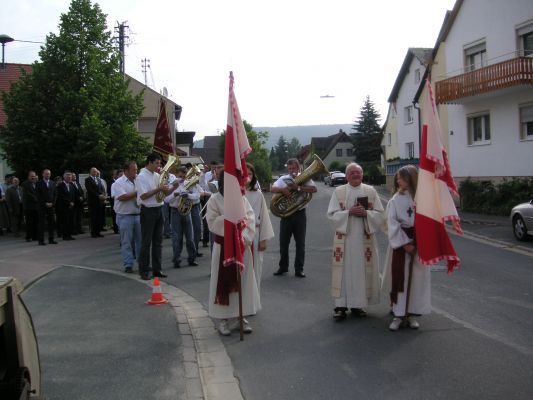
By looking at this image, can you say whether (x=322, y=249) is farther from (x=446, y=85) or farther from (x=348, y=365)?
(x=446, y=85)

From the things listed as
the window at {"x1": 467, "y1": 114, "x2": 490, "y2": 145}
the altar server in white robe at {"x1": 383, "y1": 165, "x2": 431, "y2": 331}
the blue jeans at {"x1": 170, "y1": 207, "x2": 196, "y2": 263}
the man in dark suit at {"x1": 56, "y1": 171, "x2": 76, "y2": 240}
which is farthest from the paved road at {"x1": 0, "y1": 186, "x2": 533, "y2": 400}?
the window at {"x1": 467, "y1": 114, "x2": 490, "y2": 145}

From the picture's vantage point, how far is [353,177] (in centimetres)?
683

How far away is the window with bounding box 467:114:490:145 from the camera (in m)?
27.9

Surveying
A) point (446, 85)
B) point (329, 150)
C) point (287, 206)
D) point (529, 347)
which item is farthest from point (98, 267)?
point (329, 150)

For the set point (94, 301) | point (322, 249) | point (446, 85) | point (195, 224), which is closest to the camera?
point (94, 301)

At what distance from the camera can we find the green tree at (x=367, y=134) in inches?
3063

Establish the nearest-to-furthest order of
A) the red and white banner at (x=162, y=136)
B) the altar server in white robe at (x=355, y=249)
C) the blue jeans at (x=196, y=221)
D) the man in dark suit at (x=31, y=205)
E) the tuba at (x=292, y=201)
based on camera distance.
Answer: the altar server in white robe at (x=355, y=249)
the tuba at (x=292, y=201)
the blue jeans at (x=196, y=221)
the man in dark suit at (x=31, y=205)
the red and white banner at (x=162, y=136)

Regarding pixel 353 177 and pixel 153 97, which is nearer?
pixel 353 177

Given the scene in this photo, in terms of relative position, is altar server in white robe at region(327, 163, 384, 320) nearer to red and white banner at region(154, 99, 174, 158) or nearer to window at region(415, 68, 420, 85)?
red and white banner at region(154, 99, 174, 158)

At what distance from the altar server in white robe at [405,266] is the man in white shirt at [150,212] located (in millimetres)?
4424

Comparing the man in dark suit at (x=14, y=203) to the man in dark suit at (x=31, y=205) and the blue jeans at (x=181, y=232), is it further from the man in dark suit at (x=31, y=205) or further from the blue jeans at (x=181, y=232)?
the blue jeans at (x=181, y=232)

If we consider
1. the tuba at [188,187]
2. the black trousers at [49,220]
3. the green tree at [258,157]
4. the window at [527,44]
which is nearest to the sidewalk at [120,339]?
the tuba at [188,187]

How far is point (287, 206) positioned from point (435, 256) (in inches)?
147

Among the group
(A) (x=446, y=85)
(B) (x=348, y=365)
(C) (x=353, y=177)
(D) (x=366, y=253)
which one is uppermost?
(A) (x=446, y=85)
